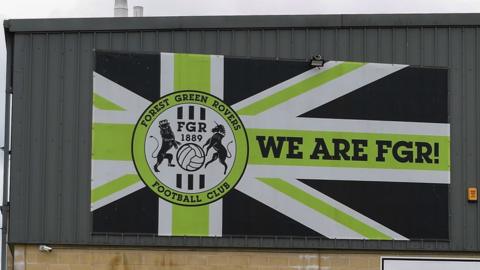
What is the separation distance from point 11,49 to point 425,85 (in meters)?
7.34

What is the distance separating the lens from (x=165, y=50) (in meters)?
19.2

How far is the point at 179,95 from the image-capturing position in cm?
1911

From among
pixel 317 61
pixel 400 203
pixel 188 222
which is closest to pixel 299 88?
pixel 317 61

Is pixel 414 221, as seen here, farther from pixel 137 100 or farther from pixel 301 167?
pixel 137 100

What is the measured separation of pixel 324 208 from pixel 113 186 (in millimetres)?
3675

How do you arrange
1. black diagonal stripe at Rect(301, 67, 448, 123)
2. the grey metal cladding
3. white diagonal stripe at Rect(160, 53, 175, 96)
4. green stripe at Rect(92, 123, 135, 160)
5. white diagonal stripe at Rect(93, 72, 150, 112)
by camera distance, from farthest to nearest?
black diagonal stripe at Rect(301, 67, 448, 123)
white diagonal stripe at Rect(160, 53, 175, 96)
white diagonal stripe at Rect(93, 72, 150, 112)
green stripe at Rect(92, 123, 135, 160)
the grey metal cladding

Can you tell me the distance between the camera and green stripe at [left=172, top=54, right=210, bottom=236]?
62.0 ft

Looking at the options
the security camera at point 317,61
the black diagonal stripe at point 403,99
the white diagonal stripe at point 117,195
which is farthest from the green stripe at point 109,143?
the black diagonal stripe at point 403,99

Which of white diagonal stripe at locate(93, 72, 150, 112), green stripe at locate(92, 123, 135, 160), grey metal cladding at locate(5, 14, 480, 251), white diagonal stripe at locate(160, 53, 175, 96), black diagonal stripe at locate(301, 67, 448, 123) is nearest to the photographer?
grey metal cladding at locate(5, 14, 480, 251)

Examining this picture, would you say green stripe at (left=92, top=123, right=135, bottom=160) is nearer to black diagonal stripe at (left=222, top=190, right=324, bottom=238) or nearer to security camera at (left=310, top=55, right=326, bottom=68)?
black diagonal stripe at (left=222, top=190, right=324, bottom=238)

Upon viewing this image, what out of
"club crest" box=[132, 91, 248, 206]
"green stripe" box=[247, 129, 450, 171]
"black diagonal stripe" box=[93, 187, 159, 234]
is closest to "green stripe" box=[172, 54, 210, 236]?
"club crest" box=[132, 91, 248, 206]

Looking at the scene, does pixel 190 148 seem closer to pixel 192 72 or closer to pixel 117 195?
pixel 192 72

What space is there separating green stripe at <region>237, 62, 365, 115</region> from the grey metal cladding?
0.68ft

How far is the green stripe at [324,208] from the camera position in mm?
19172
